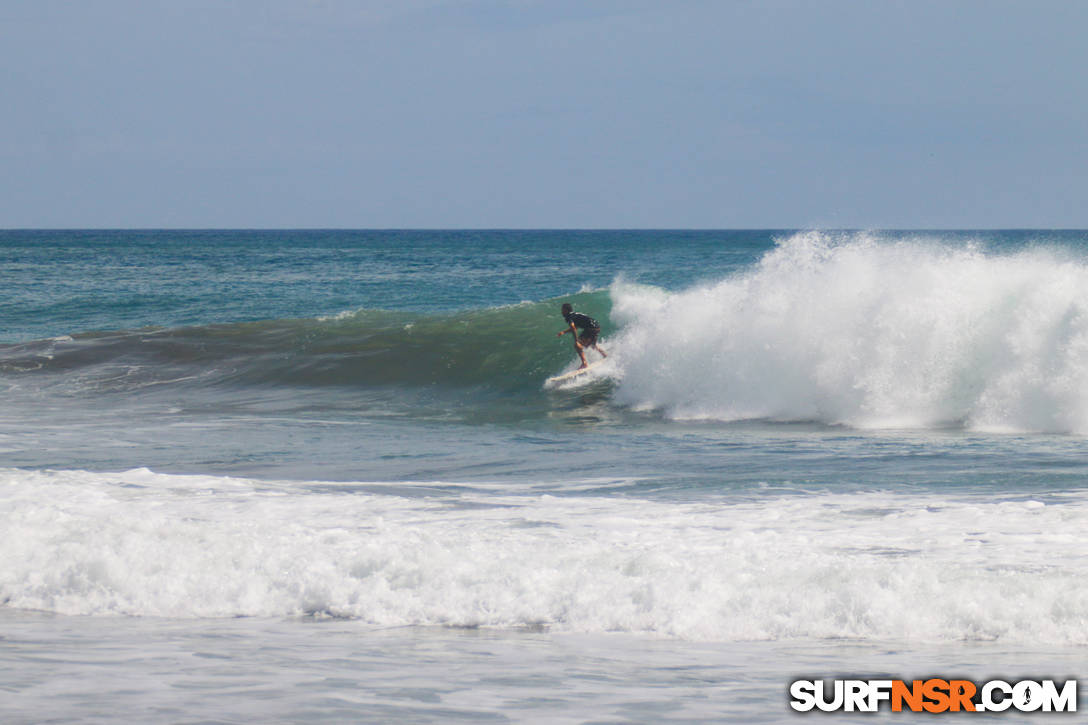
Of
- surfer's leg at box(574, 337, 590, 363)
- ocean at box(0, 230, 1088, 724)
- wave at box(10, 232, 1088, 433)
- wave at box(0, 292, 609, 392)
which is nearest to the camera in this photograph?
ocean at box(0, 230, 1088, 724)

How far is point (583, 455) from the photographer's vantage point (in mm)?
10305

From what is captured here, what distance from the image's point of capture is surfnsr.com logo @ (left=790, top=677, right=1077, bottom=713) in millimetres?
Result: 4090

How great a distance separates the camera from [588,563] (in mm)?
5973

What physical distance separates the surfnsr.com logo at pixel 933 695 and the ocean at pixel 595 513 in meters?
0.10

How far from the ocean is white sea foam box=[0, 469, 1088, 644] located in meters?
0.02

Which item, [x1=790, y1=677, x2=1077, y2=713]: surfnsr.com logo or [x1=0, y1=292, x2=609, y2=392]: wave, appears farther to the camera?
[x1=0, y1=292, x2=609, y2=392]: wave

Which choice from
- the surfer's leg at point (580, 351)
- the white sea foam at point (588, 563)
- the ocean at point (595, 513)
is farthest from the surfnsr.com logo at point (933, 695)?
the surfer's leg at point (580, 351)

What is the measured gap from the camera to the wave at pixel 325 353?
1733 centimetres

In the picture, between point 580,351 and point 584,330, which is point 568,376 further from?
point 584,330

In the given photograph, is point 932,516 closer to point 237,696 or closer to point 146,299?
point 237,696

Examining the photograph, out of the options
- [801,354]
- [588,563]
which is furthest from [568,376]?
[588,563]

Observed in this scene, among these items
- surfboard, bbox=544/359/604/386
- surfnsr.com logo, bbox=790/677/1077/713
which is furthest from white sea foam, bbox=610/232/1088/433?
surfnsr.com logo, bbox=790/677/1077/713

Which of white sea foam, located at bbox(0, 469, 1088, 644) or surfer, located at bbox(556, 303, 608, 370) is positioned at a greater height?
surfer, located at bbox(556, 303, 608, 370)

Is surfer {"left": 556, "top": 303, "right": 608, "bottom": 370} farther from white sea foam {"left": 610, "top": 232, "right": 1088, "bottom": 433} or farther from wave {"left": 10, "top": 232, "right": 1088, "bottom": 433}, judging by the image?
white sea foam {"left": 610, "top": 232, "right": 1088, "bottom": 433}
